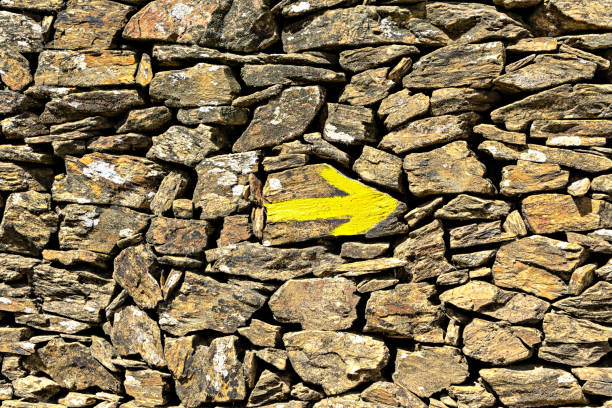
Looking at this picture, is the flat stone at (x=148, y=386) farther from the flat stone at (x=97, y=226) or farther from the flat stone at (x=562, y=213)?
the flat stone at (x=562, y=213)

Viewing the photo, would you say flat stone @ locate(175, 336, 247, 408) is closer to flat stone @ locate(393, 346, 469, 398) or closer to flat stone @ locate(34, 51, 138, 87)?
flat stone @ locate(393, 346, 469, 398)

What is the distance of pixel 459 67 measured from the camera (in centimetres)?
400

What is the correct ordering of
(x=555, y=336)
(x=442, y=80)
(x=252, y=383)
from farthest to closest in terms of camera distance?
(x=252, y=383), (x=442, y=80), (x=555, y=336)

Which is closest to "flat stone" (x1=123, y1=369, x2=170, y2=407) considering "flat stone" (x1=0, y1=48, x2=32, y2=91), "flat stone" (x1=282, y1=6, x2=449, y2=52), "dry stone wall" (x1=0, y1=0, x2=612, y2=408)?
"dry stone wall" (x1=0, y1=0, x2=612, y2=408)

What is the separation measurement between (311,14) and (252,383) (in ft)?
9.70

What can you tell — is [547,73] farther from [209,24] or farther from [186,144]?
[186,144]

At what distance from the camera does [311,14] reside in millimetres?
4438

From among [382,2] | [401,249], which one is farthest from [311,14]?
[401,249]

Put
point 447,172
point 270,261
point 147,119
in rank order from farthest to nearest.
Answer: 1. point 147,119
2. point 270,261
3. point 447,172

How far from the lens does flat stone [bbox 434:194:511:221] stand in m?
3.86

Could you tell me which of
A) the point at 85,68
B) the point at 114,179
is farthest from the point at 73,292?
the point at 85,68

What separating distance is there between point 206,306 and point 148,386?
0.86 metres

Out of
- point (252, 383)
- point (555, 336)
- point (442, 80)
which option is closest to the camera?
point (555, 336)

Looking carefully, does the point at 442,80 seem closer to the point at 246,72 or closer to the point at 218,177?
the point at 246,72
